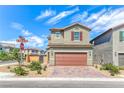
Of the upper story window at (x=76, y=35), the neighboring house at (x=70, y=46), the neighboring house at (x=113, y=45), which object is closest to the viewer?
the neighboring house at (x=113, y=45)

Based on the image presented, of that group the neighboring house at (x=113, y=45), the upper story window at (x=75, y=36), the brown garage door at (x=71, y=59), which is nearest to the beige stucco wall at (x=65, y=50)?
the brown garage door at (x=71, y=59)

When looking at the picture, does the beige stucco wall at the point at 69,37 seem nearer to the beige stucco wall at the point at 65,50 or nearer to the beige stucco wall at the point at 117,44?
the beige stucco wall at the point at 65,50

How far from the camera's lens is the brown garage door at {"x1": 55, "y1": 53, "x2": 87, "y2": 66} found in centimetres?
3162

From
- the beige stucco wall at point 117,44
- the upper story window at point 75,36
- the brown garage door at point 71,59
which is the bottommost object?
the brown garage door at point 71,59

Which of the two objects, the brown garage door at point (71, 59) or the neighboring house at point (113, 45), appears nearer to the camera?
the neighboring house at point (113, 45)

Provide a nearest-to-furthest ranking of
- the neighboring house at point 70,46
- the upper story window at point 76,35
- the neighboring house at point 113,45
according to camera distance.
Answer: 1. the neighboring house at point 113,45
2. the neighboring house at point 70,46
3. the upper story window at point 76,35

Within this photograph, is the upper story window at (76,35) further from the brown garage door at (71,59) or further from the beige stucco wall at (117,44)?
the beige stucco wall at (117,44)

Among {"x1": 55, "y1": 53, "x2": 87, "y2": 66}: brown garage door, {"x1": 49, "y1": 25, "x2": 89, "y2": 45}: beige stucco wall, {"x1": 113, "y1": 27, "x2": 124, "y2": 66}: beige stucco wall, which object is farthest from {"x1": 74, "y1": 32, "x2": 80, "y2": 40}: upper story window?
{"x1": 113, "y1": 27, "x2": 124, "y2": 66}: beige stucco wall

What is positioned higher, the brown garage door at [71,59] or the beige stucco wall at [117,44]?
the beige stucco wall at [117,44]

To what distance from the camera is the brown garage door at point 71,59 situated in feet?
104

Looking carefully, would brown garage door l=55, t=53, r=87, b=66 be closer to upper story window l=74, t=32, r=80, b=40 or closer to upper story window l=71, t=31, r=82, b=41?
upper story window l=71, t=31, r=82, b=41

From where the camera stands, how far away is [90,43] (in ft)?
111

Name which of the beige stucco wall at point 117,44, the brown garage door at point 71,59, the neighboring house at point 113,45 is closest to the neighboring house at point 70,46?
Answer: the brown garage door at point 71,59

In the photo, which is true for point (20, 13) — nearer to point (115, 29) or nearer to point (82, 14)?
point (82, 14)
